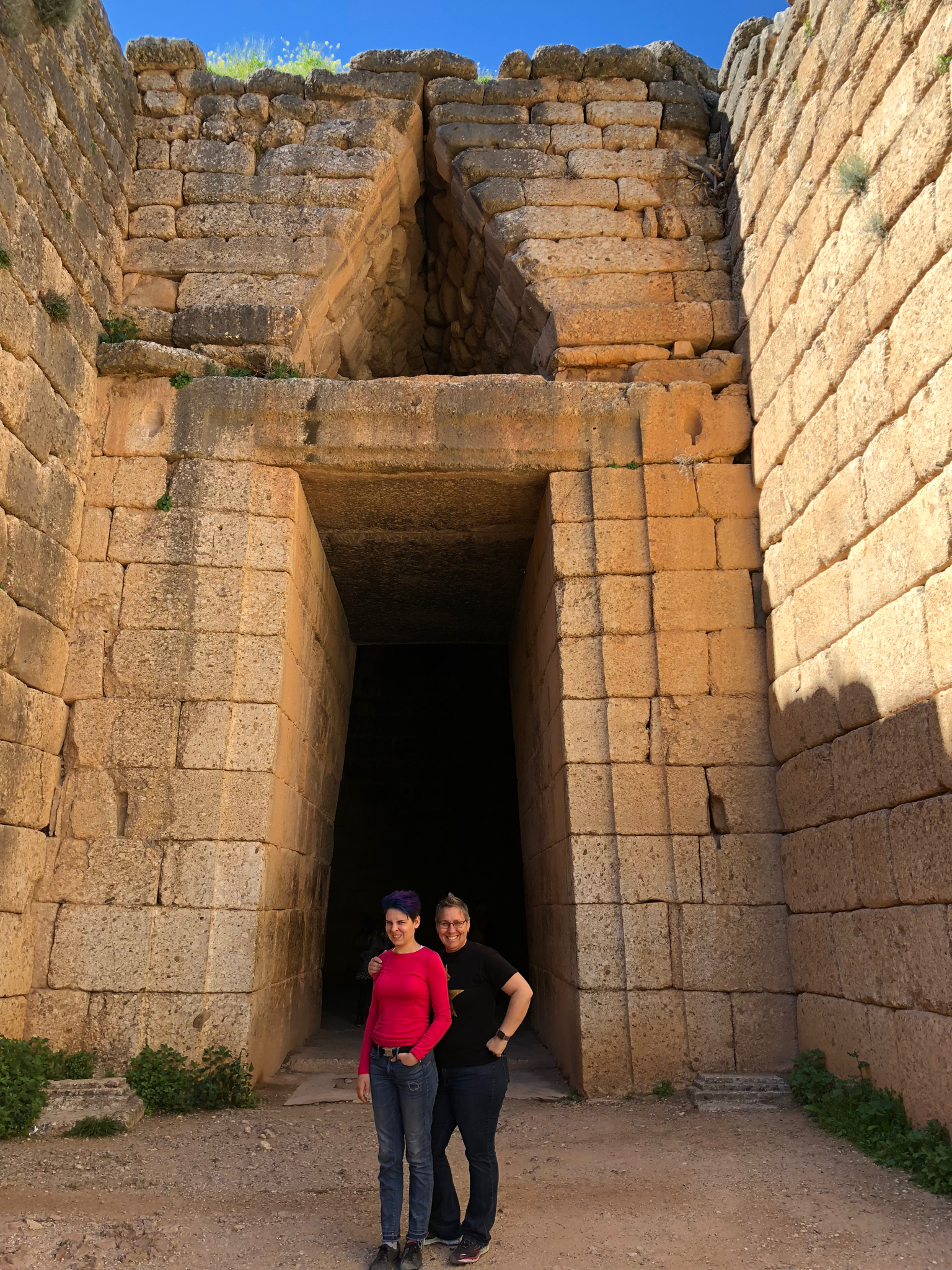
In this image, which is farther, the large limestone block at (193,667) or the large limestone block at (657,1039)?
the large limestone block at (193,667)

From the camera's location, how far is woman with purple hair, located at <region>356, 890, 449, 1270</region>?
327 centimetres

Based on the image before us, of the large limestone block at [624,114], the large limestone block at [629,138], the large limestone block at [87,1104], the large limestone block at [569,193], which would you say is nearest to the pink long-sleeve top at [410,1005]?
the large limestone block at [87,1104]

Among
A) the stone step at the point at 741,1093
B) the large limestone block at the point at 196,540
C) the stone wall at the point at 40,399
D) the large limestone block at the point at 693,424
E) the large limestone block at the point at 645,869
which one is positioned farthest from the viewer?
the large limestone block at the point at 693,424

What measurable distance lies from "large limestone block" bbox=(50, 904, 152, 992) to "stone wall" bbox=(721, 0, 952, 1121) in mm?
3962

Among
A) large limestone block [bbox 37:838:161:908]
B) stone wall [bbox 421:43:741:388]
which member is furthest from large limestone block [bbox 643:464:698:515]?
large limestone block [bbox 37:838:161:908]

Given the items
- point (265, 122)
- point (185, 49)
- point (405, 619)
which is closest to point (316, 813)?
point (405, 619)

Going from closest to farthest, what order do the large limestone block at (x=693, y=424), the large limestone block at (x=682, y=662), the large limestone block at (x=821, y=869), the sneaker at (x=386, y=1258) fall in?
the sneaker at (x=386, y=1258) < the large limestone block at (x=821, y=869) < the large limestone block at (x=682, y=662) < the large limestone block at (x=693, y=424)

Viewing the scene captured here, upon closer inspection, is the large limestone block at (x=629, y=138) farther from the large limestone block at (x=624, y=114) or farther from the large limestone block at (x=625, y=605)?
the large limestone block at (x=625, y=605)

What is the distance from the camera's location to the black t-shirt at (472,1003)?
11.3ft

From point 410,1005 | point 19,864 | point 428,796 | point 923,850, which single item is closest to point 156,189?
point 19,864

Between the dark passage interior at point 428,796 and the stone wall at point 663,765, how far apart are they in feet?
19.1

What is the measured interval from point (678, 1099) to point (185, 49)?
8463 mm

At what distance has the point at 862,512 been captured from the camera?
487 cm

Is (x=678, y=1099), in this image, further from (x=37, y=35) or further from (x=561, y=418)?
(x=37, y=35)
